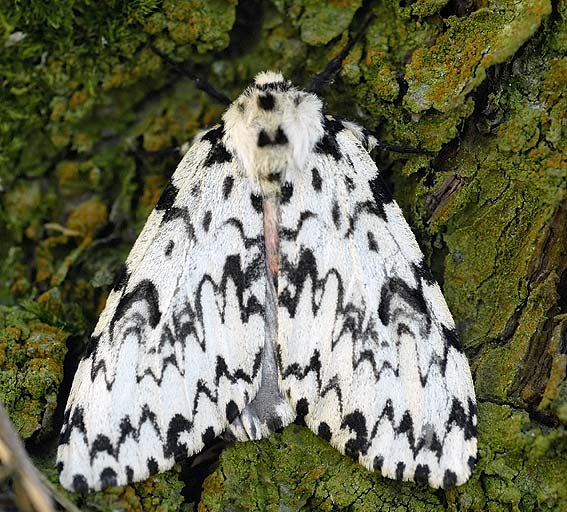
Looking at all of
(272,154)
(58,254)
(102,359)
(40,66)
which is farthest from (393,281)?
(40,66)

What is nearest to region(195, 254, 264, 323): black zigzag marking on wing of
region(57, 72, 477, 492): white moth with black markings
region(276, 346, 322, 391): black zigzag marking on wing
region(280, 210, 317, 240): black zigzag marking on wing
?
region(57, 72, 477, 492): white moth with black markings

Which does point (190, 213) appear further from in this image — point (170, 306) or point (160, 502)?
point (160, 502)

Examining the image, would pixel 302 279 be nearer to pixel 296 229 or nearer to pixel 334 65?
pixel 296 229

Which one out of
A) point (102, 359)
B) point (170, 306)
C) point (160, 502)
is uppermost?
point (170, 306)

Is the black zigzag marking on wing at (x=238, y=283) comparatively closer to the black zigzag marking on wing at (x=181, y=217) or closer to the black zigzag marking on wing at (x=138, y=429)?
the black zigzag marking on wing at (x=181, y=217)

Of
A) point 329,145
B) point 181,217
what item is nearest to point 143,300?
point 181,217

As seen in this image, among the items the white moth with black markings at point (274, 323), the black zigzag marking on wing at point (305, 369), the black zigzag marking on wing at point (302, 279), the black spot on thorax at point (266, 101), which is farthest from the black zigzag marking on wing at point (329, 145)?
the black zigzag marking on wing at point (305, 369)

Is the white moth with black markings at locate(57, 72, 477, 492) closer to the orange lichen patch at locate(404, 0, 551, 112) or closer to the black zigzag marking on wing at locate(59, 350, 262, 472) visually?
the black zigzag marking on wing at locate(59, 350, 262, 472)
